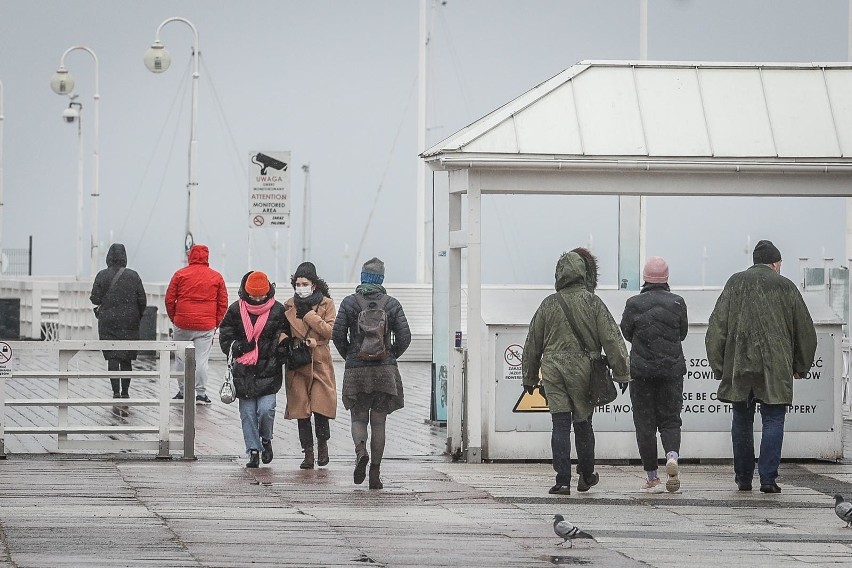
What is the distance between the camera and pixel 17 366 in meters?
26.4

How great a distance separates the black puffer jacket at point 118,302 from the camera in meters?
19.9

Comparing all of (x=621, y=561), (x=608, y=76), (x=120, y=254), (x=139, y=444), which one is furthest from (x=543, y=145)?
(x=120, y=254)

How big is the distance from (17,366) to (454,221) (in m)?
13.4

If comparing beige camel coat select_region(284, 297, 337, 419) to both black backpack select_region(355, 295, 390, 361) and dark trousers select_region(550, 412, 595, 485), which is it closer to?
black backpack select_region(355, 295, 390, 361)

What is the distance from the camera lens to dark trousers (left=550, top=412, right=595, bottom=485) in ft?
38.6

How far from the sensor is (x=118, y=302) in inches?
784

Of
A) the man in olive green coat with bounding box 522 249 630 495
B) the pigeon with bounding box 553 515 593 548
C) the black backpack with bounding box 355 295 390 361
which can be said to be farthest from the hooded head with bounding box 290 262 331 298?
the pigeon with bounding box 553 515 593 548

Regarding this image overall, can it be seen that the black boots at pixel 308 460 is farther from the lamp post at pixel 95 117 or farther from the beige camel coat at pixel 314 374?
the lamp post at pixel 95 117

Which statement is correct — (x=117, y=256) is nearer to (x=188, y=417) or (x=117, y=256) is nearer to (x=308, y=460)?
(x=188, y=417)

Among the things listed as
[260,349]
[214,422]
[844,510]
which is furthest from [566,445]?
[214,422]

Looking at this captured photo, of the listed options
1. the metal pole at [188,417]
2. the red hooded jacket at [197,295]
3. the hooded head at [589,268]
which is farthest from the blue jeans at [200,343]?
the hooded head at [589,268]

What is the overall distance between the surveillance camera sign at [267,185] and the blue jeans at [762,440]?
13497 mm

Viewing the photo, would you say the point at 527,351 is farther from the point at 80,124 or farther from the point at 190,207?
the point at 80,124

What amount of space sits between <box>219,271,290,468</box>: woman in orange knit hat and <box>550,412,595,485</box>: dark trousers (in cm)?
261
